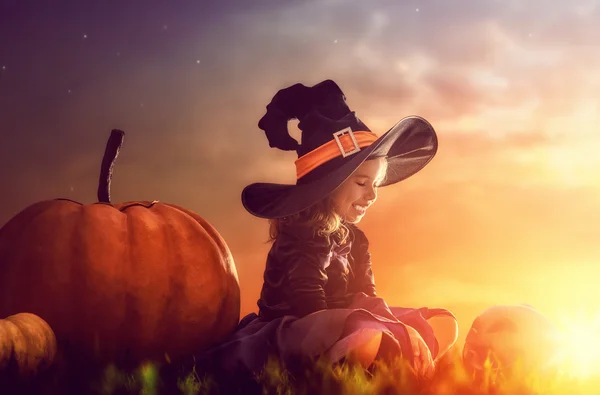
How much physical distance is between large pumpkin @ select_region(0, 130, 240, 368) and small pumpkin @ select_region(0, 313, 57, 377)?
0.95ft

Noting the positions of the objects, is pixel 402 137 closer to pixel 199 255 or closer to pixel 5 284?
pixel 199 255

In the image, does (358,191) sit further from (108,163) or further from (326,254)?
(108,163)

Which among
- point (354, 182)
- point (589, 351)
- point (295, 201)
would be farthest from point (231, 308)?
point (589, 351)

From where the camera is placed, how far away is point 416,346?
4645 mm

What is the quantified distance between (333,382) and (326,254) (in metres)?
1.17

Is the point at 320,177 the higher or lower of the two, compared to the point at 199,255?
higher

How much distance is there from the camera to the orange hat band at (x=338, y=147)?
498cm

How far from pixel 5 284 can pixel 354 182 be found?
92.9 inches

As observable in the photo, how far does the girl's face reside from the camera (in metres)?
5.06

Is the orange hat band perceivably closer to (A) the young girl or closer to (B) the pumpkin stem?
(A) the young girl

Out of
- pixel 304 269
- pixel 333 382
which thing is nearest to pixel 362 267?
pixel 304 269

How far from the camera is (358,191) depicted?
5.08 meters

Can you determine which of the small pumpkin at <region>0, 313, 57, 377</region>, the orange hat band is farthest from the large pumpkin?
the orange hat band

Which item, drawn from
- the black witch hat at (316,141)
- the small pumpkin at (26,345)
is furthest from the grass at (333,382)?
the black witch hat at (316,141)
